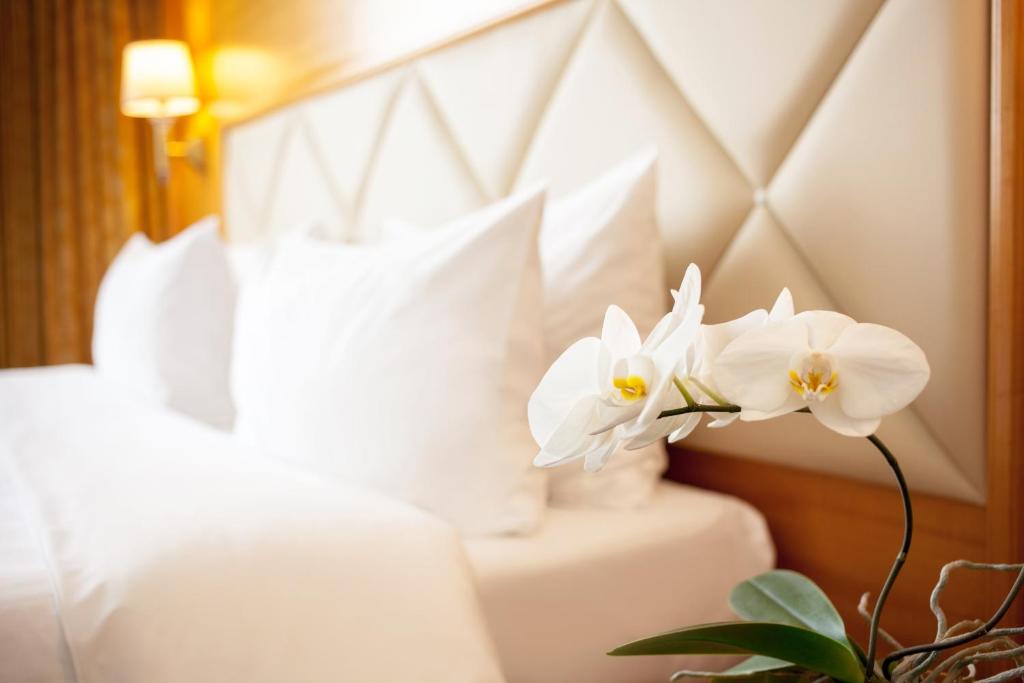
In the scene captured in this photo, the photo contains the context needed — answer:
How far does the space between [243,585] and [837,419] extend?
0.60m

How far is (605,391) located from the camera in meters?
0.54

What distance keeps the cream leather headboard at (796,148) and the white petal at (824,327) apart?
0.52m

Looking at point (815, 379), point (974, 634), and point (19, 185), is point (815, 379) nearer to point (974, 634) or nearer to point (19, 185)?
point (974, 634)

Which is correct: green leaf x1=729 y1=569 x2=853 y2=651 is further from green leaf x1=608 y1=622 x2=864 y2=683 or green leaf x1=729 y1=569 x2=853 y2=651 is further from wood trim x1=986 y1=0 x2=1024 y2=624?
wood trim x1=986 y1=0 x2=1024 y2=624

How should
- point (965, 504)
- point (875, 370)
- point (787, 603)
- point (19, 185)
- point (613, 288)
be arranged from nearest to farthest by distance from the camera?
point (875, 370), point (787, 603), point (965, 504), point (613, 288), point (19, 185)

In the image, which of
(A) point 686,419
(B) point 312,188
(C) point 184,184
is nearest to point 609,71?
(A) point 686,419

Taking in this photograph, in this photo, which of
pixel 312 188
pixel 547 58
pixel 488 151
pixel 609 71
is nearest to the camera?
pixel 609 71

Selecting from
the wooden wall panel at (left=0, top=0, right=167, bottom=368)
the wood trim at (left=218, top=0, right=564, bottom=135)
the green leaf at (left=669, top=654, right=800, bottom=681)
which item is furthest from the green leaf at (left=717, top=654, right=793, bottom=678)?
the wooden wall panel at (left=0, top=0, right=167, bottom=368)

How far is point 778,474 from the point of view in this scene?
4.02ft

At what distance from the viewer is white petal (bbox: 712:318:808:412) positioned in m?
0.51

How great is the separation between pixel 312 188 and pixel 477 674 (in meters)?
1.94

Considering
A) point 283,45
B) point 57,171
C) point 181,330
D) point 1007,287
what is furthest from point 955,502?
point 57,171

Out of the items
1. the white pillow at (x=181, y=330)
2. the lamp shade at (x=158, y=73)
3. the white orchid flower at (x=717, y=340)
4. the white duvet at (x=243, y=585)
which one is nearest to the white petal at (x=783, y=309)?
the white orchid flower at (x=717, y=340)

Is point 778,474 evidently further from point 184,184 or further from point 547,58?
point 184,184
